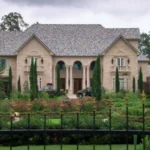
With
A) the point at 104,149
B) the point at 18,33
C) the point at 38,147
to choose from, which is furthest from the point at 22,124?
the point at 18,33

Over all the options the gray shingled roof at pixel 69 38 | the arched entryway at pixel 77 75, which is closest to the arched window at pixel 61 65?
the arched entryway at pixel 77 75

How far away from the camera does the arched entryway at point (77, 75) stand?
60656 millimetres

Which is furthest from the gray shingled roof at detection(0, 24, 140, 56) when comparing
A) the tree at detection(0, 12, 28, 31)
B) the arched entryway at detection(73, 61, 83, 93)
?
the tree at detection(0, 12, 28, 31)

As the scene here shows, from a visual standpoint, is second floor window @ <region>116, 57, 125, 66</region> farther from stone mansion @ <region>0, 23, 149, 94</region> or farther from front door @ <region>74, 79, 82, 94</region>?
front door @ <region>74, 79, 82, 94</region>

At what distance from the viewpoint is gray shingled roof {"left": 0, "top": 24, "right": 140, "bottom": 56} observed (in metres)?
59.6

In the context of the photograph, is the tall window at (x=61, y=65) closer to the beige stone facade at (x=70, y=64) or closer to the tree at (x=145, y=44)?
the beige stone facade at (x=70, y=64)

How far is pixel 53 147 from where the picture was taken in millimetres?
17734

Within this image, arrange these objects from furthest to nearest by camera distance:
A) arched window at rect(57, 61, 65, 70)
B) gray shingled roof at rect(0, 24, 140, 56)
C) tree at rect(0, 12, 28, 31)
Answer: tree at rect(0, 12, 28, 31) → arched window at rect(57, 61, 65, 70) → gray shingled roof at rect(0, 24, 140, 56)

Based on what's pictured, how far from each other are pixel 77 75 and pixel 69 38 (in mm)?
4442

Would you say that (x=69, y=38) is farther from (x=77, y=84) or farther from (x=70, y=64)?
(x=77, y=84)

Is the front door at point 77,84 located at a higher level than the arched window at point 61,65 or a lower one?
lower

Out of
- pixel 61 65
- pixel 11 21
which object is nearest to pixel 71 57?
pixel 61 65

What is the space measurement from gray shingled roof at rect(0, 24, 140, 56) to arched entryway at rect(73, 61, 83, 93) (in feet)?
6.64

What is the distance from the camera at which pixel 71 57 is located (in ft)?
195
